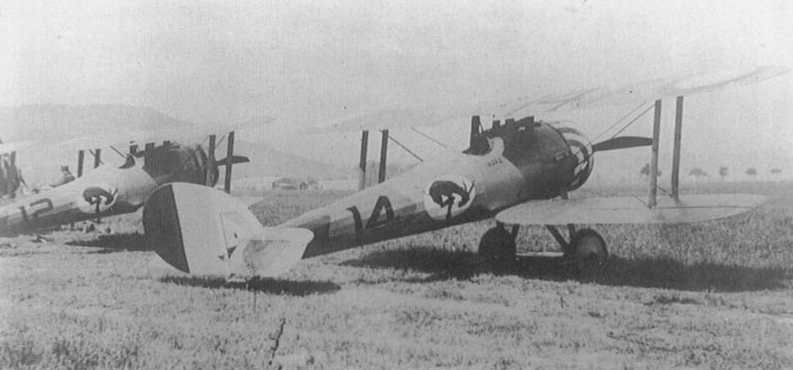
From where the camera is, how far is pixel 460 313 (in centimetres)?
436

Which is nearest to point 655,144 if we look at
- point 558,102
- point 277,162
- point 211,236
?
point 558,102

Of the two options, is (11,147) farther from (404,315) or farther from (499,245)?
(499,245)

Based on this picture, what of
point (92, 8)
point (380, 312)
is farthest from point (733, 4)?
point (92, 8)

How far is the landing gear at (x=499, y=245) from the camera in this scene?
6383mm

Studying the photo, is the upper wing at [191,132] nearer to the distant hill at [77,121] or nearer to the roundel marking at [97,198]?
the distant hill at [77,121]

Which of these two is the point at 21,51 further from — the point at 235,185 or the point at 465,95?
the point at 235,185

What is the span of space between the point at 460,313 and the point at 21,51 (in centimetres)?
414

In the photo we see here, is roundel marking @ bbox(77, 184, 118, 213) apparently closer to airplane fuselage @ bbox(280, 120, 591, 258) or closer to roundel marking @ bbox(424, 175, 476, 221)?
airplane fuselage @ bbox(280, 120, 591, 258)

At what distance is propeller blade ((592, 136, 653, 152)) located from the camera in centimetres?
607

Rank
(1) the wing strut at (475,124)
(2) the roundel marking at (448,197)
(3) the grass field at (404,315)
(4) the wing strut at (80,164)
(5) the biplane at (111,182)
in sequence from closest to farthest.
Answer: (3) the grass field at (404,315), (2) the roundel marking at (448,197), (1) the wing strut at (475,124), (5) the biplane at (111,182), (4) the wing strut at (80,164)

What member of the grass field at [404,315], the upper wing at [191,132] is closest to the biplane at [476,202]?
the grass field at [404,315]

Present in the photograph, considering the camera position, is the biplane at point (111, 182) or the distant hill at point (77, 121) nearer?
the distant hill at point (77, 121)

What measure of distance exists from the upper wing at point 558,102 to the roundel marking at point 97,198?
272 centimetres

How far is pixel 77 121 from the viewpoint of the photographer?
6801 mm
